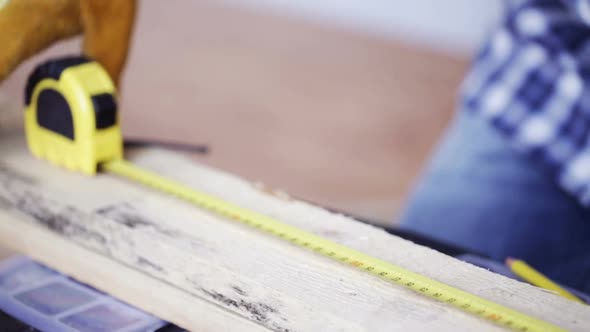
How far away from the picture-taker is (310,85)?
6.49ft

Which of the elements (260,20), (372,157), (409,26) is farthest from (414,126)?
(260,20)

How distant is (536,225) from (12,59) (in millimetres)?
768

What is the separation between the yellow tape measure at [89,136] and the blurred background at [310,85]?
834 millimetres

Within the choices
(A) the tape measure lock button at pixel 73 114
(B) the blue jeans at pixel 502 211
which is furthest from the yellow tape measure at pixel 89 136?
(B) the blue jeans at pixel 502 211

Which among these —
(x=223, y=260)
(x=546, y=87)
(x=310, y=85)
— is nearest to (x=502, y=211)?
(x=546, y=87)

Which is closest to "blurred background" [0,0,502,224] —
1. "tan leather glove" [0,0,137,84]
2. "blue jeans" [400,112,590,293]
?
"blue jeans" [400,112,590,293]

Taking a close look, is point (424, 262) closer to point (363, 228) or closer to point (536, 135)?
point (363, 228)

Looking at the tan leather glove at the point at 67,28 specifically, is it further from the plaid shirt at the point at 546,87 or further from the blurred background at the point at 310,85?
the blurred background at the point at 310,85

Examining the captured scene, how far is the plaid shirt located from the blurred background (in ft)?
1.73

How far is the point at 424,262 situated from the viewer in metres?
0.58

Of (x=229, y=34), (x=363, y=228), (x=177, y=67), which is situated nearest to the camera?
(x=363, y=228)

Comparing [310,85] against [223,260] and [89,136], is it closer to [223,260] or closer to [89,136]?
[89,136]

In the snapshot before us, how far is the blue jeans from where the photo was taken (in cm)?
98

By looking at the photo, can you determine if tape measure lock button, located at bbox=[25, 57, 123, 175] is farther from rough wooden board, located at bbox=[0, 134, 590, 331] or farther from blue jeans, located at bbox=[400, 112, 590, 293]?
blue jeans, located at bbox=[400, 112, 590, 293]
